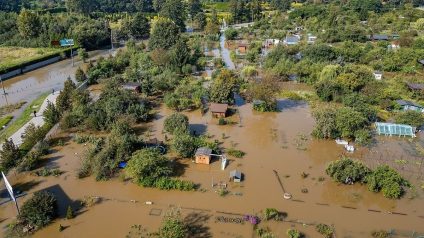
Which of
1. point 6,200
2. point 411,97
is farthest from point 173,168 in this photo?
point 411,97

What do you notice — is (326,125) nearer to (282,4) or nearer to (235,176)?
(235,176)

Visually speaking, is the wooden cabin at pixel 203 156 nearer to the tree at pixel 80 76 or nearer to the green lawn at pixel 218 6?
the tree at pixel 80 76

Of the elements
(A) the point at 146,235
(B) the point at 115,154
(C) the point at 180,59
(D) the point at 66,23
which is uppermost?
(D) the point at 66,23

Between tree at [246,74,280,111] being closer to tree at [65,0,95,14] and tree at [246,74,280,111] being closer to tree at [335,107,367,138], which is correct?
tree at [335,107,367,138]

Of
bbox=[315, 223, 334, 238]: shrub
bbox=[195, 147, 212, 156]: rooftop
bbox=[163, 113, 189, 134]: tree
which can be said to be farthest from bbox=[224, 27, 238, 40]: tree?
bbox=[315, 223, 334, 238]: shrub

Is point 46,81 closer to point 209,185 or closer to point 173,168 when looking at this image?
point 173,168

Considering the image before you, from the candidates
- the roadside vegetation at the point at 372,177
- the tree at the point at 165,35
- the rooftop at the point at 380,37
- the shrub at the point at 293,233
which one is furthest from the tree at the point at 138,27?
the shrub at the point at 293,233
